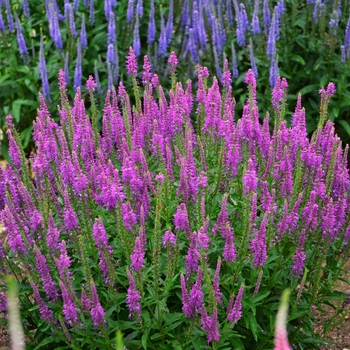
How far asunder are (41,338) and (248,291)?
1.22m

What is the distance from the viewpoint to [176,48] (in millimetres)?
7145

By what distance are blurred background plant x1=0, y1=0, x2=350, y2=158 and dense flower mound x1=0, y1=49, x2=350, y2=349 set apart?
2.56 meters

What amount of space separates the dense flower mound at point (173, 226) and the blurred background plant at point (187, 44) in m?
2.56

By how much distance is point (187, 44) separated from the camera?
6.91 meters

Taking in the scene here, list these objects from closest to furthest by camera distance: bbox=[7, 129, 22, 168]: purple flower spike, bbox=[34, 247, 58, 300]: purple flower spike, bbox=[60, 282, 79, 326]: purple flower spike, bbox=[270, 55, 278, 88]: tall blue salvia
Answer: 1. bbox=[60, 282, 79, 326]: purple flower spike
2. bbox=[34, 247, 58, 300]: purple flower spike
3. bbox=[7, 129, 22, 168]: purple flower spike
4. bbox=[270, 55, 278, 88]: tall blue salvia

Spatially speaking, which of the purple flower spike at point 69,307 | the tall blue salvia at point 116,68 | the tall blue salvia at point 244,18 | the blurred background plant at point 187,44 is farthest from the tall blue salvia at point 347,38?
the purple flower spike at point 69,307

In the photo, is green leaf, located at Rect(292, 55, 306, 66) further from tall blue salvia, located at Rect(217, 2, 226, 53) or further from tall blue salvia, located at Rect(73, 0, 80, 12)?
tall blue salvia, located at Rect(73, 0, 80, 12)

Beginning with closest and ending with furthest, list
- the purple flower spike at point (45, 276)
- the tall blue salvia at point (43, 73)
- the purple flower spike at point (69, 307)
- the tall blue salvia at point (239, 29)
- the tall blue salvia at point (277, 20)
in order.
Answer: the purple flower spike at point (69, 307) < the purple flower spike at point (45, 276) < the tall blue salvia at point (43, 73) < the tall blue salvia at point (277, 20) < the tall blue salvia at point (239, 29)

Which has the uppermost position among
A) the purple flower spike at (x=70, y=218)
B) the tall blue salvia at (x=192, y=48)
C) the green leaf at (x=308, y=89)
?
the purple flower spike at (x=70, y=218)

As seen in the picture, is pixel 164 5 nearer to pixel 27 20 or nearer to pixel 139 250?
pixel 27 20

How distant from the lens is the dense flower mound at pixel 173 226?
9.65 ft

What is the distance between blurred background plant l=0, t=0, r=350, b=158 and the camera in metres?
6.41

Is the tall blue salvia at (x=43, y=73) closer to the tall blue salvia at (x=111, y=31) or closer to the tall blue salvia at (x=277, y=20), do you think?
the tall blue salvia at (x=111, y=31)

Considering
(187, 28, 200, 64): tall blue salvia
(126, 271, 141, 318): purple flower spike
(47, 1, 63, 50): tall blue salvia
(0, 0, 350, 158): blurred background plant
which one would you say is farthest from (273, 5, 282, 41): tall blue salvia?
(126, 271, 141, 318): purple flower spike
